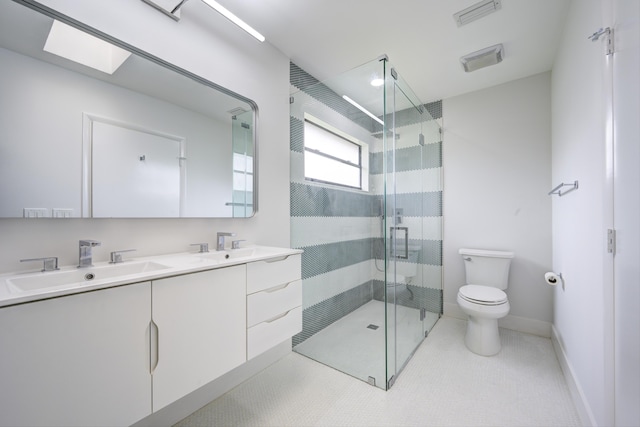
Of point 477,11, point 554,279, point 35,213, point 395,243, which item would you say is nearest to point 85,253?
point 35,213

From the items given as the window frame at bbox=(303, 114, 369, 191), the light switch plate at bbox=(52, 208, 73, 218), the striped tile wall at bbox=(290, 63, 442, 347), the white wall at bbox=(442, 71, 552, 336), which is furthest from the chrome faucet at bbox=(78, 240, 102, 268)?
the white wall at bbox=(442, 71, 552, 336)

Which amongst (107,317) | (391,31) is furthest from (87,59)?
(391,31)

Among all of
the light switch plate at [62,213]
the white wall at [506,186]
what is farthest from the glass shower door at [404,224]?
the light switch plate at [62,213]

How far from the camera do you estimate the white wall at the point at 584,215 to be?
1.20 metres

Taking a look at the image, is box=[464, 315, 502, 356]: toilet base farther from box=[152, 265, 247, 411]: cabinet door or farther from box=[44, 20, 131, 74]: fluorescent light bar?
box=[44, 20, 131, 74]: fluorescent light bar

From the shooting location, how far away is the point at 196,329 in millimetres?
1136

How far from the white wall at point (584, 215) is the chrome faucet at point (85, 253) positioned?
7.40ft

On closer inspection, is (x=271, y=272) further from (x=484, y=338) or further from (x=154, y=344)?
(x=484, y=338)

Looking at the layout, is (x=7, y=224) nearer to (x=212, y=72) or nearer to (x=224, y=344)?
(x=224, y=344)

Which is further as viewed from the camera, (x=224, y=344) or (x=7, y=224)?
(x=224, y=344)

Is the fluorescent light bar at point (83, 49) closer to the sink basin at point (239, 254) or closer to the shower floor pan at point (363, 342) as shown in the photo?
the sink basin at point (239, 254)

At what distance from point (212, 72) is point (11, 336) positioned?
159 cm

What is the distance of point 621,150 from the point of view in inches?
40.8

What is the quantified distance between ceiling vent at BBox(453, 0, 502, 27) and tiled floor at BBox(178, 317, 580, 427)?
2493mm
